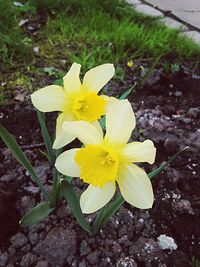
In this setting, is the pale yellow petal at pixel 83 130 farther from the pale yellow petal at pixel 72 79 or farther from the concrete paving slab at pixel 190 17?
the concrete paving slab at pixel 190 17

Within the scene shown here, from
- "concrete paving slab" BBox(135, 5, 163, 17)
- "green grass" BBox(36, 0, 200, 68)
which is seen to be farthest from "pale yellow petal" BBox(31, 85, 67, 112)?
"concrete paving slab" BBox(135, 5, 163, 17)

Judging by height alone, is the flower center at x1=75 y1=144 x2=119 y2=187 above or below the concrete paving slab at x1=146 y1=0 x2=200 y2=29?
above

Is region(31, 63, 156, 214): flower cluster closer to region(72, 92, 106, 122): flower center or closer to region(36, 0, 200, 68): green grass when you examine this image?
region(72, 92, 106, 122): flower center

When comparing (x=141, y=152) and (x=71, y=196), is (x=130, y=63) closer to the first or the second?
(x=71, y=196)

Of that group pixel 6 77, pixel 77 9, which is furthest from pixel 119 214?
pixel 77 9

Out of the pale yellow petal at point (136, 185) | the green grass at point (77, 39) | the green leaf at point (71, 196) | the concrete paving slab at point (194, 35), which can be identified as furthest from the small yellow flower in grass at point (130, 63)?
the pale yellow petal at point (136, 185)

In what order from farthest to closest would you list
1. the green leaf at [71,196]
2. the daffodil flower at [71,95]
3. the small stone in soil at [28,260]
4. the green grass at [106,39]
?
1. the green grass at [106,39]
2. the small stone in soil at [28,260]
3. the green leaf at [71,196]
4. the daffodil flower at [71,95]
